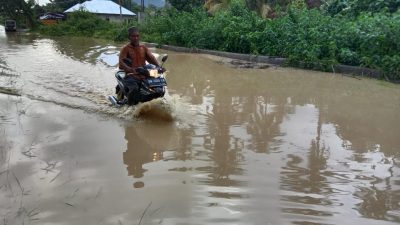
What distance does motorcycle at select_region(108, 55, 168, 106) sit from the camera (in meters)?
7.56

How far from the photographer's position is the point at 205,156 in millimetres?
5977

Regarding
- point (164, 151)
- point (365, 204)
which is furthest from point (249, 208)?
point (164, 151)

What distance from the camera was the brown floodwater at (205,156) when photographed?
430 cm

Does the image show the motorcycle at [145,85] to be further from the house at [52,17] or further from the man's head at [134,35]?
the house at [52,17]

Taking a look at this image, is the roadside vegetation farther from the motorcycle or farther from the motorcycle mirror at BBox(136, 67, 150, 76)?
the motorcycle mirror at BBox(136, 67, 150, 76)

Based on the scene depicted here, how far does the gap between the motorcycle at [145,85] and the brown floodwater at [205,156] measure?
19 cm

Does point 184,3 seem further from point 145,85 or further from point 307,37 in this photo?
point 145,85

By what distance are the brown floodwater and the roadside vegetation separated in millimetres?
2336

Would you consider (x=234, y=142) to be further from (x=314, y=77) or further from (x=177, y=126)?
(x=314, y=77)

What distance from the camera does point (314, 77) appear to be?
12820 mm

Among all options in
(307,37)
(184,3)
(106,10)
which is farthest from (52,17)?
(307,37)

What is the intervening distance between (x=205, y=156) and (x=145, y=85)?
2264mm

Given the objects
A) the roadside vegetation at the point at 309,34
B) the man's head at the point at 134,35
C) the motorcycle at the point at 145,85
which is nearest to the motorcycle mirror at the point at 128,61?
the motorcycle at the point at 145,85

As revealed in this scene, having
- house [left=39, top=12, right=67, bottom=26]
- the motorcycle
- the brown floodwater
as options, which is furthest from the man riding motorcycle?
house [left=39, top=12, right=67, bottom=26]
